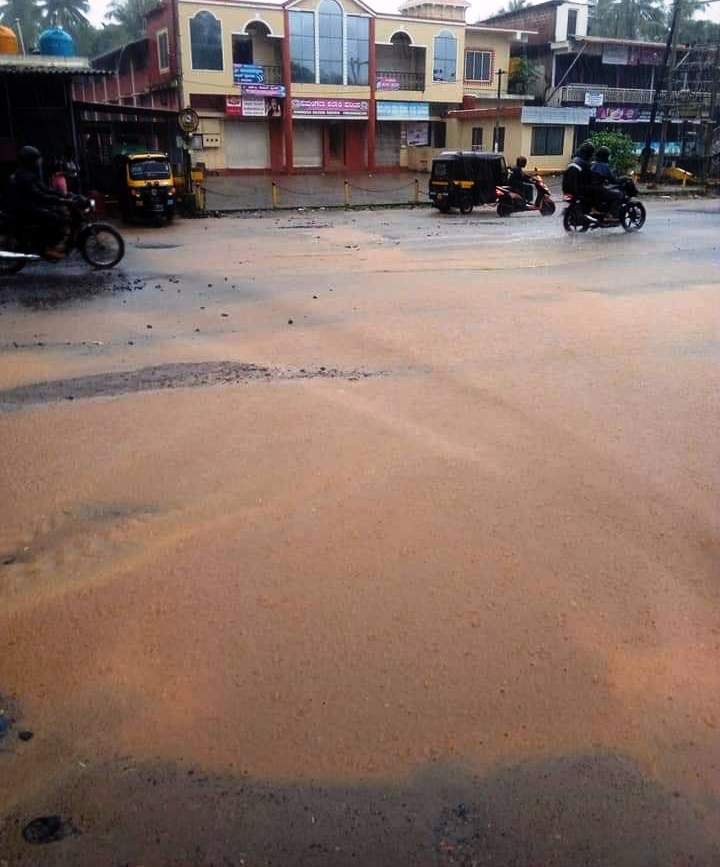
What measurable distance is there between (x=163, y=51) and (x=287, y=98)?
614 cm

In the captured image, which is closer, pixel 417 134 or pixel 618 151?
pixel 618 151

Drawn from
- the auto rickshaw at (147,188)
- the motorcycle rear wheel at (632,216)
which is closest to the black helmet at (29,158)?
the auto rickshaw at (147,188)

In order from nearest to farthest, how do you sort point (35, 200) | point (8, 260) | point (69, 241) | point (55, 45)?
point (35, 200), point (8, 260), point (69, 241), point (55, 45)

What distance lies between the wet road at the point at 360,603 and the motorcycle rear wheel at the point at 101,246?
4.81 meters

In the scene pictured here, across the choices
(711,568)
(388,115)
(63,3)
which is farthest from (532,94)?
(711,568)

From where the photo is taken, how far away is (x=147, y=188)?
20234 mm

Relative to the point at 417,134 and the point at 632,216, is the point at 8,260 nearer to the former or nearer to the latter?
the point at 632,216

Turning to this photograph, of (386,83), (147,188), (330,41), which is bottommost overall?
(147,188)

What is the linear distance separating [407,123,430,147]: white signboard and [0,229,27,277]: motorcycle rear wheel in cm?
3492

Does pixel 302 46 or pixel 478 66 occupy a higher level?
pixel 302 46

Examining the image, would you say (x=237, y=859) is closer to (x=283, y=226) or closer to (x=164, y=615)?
(x=164, y=615)

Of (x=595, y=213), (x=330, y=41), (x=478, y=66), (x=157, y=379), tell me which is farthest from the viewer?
(x=478, y=66)

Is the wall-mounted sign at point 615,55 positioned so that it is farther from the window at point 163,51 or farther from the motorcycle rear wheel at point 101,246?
the motorcycle rear wheel at point 101,246

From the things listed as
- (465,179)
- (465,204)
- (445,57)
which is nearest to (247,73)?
(445,57)
